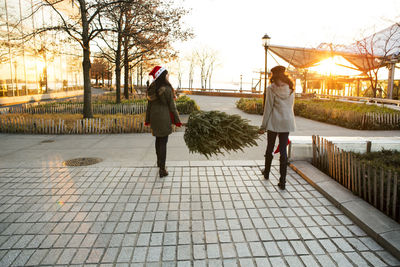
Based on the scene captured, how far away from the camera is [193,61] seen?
75438mm

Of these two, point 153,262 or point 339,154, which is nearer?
point 153,262

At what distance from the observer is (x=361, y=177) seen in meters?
3.77

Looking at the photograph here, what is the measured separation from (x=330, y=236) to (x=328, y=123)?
10756 mm

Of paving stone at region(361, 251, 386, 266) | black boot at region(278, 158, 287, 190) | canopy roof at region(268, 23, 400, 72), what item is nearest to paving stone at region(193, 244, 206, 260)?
paving stone at region(361, 251, 386, 266)

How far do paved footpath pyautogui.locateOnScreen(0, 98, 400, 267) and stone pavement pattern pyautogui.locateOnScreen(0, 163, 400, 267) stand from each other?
0.4 inches

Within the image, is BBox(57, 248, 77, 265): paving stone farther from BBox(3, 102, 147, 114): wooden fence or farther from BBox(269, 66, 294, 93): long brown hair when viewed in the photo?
BBox(3, 102, 147, 114): wooden fence

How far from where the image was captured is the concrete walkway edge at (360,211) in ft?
9.11

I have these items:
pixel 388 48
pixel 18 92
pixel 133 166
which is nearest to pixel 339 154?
pixel 133 166

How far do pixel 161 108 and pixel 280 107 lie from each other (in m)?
2.07

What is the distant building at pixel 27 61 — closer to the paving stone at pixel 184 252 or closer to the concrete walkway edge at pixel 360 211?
the concrete walkway edge at pixel 360 211

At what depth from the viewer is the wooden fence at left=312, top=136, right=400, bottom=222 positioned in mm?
3221

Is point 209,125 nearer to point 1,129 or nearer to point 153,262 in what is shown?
point 153,262

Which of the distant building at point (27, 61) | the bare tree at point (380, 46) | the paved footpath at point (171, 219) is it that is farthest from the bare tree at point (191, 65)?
the paved footpath at point (171, 219)

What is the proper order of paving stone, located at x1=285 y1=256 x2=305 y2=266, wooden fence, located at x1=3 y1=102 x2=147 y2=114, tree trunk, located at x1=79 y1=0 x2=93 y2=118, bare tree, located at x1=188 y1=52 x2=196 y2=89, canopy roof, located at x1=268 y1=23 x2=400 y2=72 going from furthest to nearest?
bare tree, located at x1=188 y1=52 x2=196 y2=89, canopy roof, located at x1=268 y1=23 x2=400 y2=72, wooden fence, located at x1=3 y1=102 x2=147 y2=114, tree trunk, located at x1=79 y1=0 x2=93 y2=118, paving stone, located at x1=285 y1=256 x2=305 y2=266
